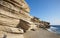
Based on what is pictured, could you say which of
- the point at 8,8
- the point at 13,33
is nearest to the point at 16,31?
the point at 13,33

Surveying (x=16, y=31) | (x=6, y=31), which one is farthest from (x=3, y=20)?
(x=16, y=31)

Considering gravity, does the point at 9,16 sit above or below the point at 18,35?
above

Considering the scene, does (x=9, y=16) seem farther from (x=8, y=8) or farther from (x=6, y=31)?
(x=6, y=31)

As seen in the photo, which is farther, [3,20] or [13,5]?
[13,5]

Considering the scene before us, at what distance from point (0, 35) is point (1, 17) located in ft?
3.31

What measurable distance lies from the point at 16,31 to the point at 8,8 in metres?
1.50

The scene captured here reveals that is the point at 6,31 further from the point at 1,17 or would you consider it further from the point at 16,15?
the point at 16,15

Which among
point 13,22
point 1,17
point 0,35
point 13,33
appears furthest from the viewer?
point 13,22

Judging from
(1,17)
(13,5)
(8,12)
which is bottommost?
(1,17)

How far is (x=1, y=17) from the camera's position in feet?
17.8

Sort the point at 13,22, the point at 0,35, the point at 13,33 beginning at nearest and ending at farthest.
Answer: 1. the point at 0,35
2. the point at 13,33
3. the point at 13,22

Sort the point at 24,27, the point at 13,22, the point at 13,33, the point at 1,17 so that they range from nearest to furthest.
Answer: the point at 1,17, the point at 13,33, the point at 13,22, the point at 24,27

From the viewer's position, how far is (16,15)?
6.82m

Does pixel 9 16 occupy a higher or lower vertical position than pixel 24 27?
higher
